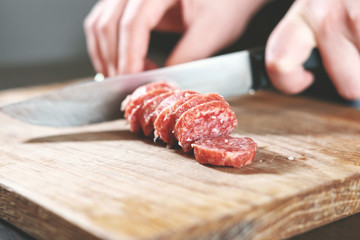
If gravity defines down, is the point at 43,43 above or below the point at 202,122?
below

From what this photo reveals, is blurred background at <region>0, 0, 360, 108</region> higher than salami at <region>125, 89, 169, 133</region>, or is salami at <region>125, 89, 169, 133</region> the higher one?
salami at <region>125, 89, 169, 133</region>

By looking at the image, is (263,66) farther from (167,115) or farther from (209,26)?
(167,115)

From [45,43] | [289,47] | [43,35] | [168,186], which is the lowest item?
[45,43]

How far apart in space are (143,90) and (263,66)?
844 mm

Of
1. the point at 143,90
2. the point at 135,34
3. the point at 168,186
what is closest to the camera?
the point at 168,186

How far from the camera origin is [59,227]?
138cm

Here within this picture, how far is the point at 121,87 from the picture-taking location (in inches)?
95.4

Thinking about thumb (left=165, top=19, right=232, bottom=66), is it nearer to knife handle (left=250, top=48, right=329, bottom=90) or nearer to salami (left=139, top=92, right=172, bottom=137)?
knife handle (left=250, top=48, right=329, bottom=90)

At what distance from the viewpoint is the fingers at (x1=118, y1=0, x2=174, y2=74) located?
290cm

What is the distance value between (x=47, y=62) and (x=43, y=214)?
5459 millimetres

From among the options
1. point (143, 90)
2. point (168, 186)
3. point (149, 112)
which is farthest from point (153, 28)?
point (168, 186)

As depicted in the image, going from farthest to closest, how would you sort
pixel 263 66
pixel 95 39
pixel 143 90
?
pixel 95 39 → pixel 263 66 → pixel 143 90

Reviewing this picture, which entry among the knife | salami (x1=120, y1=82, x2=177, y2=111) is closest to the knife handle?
the knife

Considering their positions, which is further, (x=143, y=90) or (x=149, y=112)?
(x=143, y=90)
